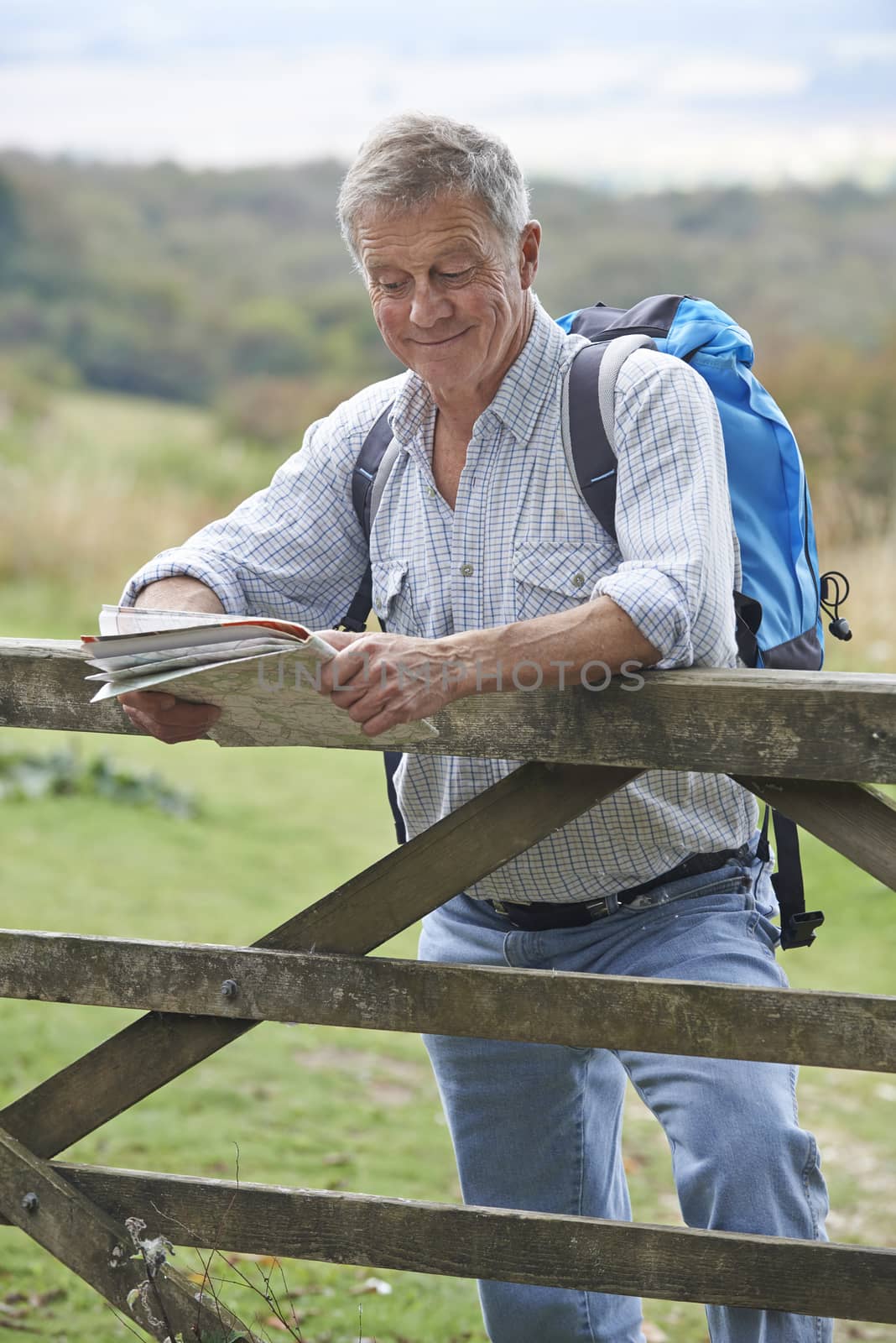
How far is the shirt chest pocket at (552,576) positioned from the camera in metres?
2.13

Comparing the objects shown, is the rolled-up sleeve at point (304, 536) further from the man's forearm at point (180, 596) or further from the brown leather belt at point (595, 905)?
the brown leather belt at point (595, 905)

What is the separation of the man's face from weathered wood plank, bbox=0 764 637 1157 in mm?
673

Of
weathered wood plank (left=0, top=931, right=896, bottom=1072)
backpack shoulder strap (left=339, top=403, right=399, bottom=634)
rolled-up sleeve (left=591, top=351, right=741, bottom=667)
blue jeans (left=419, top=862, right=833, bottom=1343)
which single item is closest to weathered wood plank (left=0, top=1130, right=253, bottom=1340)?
weathered wood plank (left=0, top=931, right=896, bottom=1072)

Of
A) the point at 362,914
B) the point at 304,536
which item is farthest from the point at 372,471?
the point at 362,914

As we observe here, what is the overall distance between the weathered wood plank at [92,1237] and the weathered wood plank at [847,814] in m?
1.18

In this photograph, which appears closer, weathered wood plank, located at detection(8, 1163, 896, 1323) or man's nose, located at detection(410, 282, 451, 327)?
weathered wood plank, located at detection(8, 1163, 896, 1323)

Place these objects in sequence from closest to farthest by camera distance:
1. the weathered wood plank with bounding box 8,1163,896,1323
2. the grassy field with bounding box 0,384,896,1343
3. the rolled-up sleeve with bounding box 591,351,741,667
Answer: the rolled-up sleeve with bounding box 591,351,741,667 < the weathered wood plank with bounding box 8,1163,896,1323 < the grassy field with bounding box 0,384,896,1343

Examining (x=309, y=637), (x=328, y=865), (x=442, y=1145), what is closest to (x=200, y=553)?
(x=309, y=637)

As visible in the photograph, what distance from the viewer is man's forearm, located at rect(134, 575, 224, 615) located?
2.26 m

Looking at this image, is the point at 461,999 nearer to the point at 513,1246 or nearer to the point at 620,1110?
the point at 513,1246

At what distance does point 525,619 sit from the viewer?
2.01 m

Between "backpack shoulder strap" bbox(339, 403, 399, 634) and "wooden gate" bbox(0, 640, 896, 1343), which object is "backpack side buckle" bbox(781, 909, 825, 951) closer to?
"wooden gate" bbox(0, 640, 896, 1343)

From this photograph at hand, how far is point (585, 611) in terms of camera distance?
6.07ft

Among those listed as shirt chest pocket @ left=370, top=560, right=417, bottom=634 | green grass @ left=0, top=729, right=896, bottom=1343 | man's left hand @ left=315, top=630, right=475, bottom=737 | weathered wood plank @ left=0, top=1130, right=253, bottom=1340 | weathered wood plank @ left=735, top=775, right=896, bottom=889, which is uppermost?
shirt chest pocket @ left=370, top=560, right=417, bottom=634
